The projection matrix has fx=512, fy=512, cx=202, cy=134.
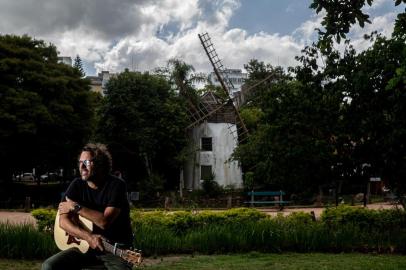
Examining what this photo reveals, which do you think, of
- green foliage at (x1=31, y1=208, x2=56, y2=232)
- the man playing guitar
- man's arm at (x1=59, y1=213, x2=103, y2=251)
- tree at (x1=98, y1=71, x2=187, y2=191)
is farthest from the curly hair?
tree at (x1=98, y1=71, x2=187, y2=191)

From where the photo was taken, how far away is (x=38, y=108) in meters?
29.3

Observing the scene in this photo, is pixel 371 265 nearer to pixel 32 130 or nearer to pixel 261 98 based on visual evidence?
pixel 261 98

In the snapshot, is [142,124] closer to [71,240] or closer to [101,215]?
[71,240]

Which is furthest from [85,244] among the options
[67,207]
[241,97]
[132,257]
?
[241,97]

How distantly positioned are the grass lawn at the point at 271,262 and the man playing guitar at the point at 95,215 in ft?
16.3

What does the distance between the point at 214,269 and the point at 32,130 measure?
21849 millimetres

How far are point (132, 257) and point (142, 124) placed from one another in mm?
31555

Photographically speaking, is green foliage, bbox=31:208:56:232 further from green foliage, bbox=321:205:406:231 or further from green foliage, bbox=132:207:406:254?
green foliage, bbox=321:205:406:231

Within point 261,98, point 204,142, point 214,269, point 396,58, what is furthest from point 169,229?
point 204,142

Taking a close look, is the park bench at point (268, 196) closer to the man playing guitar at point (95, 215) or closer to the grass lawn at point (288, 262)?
the grass lawn at point (288, 262)

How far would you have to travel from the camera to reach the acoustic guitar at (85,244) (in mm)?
4086

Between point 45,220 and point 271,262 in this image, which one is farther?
point 45,220

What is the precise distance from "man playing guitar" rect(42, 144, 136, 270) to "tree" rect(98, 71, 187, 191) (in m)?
29.8

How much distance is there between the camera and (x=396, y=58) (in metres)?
12.6
